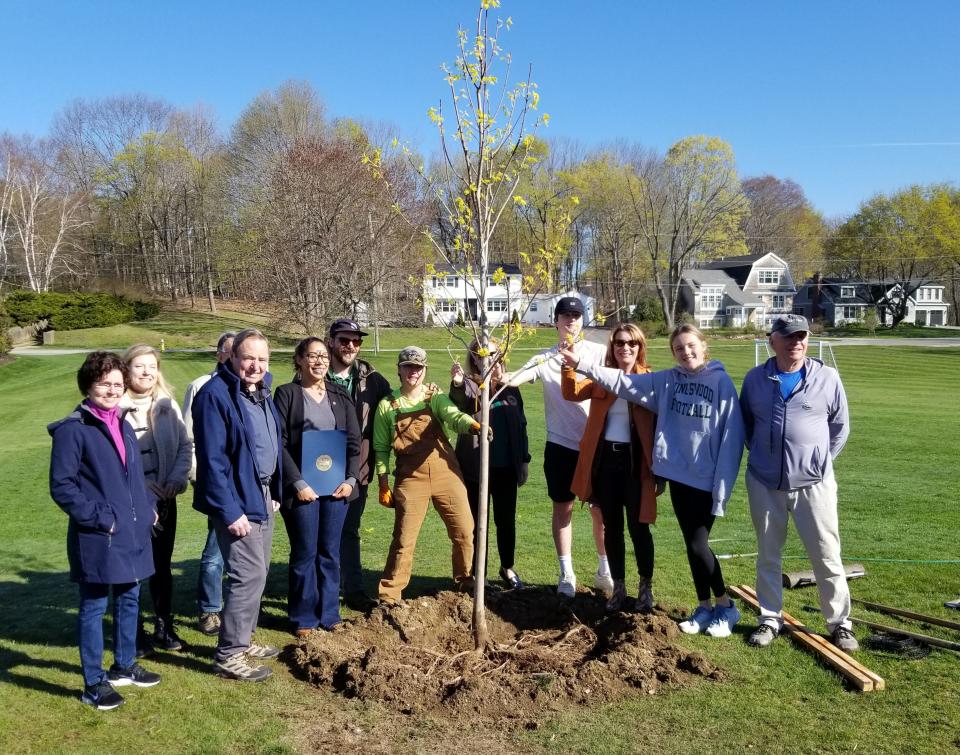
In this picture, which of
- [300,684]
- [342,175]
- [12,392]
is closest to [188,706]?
[300,684]

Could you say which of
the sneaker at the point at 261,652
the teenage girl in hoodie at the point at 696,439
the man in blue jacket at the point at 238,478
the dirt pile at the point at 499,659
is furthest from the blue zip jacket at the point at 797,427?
the sneaker at the point at 261,652

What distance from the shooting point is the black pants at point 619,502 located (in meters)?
5.32

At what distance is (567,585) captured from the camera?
5758mm

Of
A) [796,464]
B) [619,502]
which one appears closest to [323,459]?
[619,502]

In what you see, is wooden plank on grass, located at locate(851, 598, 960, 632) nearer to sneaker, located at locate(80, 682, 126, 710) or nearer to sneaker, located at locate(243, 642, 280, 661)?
sneaker, located at locate(243, 642, 280, 661)

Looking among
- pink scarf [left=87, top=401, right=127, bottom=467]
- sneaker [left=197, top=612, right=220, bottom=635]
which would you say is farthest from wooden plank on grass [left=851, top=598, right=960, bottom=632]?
pink scarf [left=87, top=401, right=127, bottom=467]

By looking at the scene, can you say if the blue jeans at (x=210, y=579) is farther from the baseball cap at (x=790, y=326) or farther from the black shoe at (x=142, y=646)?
the baseball cap at (x=790, y=326)

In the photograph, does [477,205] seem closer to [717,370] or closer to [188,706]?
[717,370]

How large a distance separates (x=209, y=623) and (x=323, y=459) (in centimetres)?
143

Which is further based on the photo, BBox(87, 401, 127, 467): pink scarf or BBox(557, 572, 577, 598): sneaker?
BBox(557, 572, 577, 598): sneaker

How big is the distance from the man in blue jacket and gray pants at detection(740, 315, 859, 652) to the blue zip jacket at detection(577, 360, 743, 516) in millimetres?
172

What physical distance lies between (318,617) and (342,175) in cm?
3348

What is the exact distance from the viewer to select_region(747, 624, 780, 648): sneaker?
4.87 metres

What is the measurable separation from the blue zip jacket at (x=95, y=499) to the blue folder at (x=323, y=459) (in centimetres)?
113
